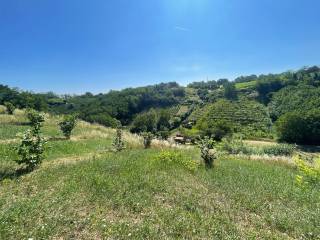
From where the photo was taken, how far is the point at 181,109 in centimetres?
13150

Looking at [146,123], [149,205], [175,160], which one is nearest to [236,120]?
[146,123]

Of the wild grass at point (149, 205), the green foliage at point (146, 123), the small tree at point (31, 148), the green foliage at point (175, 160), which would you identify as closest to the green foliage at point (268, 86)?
the green foliage at point (146, 123)

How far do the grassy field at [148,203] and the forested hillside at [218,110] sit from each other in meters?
37.3

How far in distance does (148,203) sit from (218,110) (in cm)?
10116

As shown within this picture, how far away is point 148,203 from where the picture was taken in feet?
31.0

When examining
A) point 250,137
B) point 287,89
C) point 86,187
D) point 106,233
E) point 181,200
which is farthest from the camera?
point 287,89

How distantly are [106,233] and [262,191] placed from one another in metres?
7.60

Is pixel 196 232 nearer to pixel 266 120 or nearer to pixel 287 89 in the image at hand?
pixel 266 120

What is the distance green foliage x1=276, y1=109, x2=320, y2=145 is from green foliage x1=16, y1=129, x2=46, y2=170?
7721cm

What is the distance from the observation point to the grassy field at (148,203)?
7.33 metres

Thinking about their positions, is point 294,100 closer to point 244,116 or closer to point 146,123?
point 244,116

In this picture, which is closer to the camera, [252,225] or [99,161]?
[252,225]

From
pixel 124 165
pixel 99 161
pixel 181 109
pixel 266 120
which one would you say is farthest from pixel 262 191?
pixel 181 109

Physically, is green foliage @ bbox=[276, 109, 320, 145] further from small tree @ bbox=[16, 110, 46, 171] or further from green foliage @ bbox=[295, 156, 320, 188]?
small tree @ bbox=[16, 110, 46, 171]
